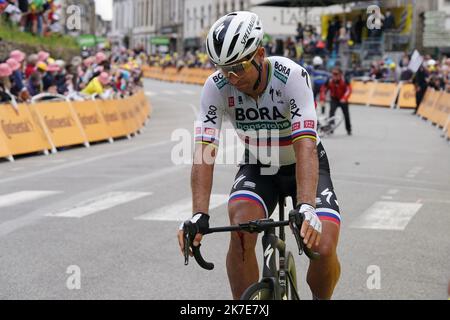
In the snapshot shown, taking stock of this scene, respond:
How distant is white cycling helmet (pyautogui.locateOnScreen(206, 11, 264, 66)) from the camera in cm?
452

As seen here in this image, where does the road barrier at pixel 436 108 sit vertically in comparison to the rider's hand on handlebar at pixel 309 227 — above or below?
Answer: below

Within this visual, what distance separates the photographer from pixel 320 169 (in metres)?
5.48

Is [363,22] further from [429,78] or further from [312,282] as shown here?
[312,282]

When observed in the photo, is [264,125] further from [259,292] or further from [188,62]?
[188,62]

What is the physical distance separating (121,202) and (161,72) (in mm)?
62259

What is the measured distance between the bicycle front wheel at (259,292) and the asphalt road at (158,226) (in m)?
2.41

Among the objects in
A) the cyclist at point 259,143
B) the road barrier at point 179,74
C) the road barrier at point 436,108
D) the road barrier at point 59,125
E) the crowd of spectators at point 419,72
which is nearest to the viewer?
the cyclist at point 259,143

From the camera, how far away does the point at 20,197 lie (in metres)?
12.3

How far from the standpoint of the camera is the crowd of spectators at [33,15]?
26.6 m

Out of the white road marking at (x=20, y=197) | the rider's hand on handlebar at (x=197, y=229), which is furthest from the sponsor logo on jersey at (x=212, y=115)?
the white road marking at (x=20, y=197)

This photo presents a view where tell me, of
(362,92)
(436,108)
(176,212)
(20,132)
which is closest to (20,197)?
(176,212)

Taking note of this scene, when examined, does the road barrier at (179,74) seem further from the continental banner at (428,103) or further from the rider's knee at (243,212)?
the rider's knee at (243,212)

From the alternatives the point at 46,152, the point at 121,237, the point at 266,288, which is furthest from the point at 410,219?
the point at 46,152

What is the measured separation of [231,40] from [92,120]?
1710 cm
